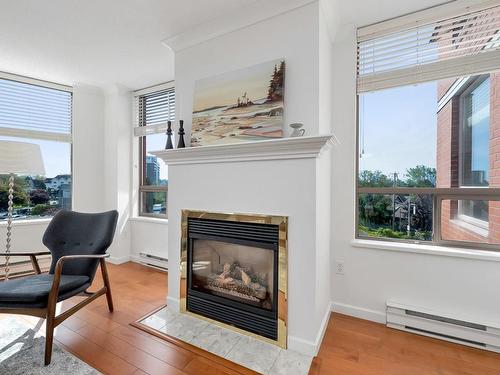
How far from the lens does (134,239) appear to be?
151 inches

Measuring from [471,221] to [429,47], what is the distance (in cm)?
144

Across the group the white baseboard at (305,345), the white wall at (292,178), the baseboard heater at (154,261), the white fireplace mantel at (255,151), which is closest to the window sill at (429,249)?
the white wall at (292,178)

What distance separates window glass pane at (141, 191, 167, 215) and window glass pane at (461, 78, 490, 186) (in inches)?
134

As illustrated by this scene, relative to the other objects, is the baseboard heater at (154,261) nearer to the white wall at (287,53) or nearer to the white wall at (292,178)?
the white wall at (292,178)

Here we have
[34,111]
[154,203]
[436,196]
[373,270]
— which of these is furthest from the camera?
[154,203]

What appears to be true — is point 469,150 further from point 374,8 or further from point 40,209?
point 40,209

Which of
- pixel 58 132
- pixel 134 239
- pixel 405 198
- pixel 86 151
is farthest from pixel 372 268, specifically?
pixel 58 132

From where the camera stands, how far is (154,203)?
3.84m

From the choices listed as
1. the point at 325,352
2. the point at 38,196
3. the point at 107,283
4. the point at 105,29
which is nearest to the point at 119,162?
the point at 38,196

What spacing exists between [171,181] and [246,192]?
82 centimetres

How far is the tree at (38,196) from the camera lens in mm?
3523

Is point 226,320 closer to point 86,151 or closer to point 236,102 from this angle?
point 236,102

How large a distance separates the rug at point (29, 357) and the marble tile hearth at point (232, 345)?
55 centimetres

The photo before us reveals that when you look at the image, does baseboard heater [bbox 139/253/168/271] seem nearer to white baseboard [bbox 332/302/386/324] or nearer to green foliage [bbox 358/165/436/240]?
white baseboard [bbox 332/302/386/324]
